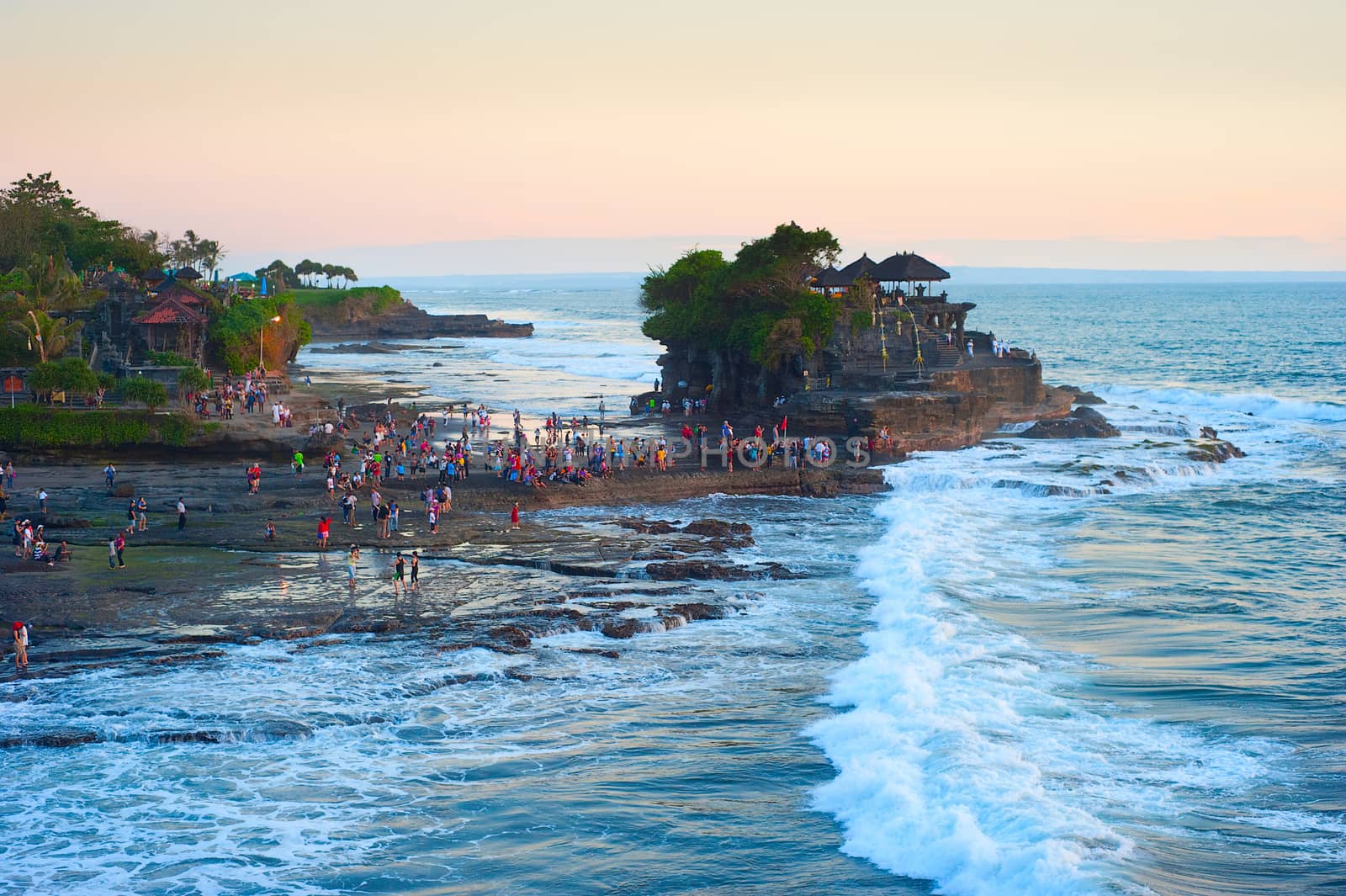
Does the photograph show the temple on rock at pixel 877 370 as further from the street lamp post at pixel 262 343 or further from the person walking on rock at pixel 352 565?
the person walking on rock at pixel 352 565

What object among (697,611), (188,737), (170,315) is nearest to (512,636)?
(697,611)

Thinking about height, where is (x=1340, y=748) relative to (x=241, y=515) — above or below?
below

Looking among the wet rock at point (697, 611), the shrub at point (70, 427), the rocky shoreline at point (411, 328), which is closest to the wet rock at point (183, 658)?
the wet rock at point (697, 611)

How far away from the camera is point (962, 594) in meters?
30.1

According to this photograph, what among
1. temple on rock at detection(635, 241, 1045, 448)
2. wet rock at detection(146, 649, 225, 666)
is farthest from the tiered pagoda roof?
wet rock at detection(146, 649, 225, 666)

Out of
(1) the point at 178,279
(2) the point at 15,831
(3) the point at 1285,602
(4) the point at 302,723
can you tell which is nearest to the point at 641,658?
(4) the point at 302,723

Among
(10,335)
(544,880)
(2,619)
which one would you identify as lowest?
(544,880)

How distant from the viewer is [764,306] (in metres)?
61.6

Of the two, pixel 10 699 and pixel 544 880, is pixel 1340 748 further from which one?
pixel 10 699

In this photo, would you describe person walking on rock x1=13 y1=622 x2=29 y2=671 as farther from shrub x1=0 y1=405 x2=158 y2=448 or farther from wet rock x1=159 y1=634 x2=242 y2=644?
shrub x1=0 y1=405 x2=158 y2=448

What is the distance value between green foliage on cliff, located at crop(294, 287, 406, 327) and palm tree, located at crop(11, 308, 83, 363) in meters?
83.0

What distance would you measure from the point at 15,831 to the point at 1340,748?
21090mm

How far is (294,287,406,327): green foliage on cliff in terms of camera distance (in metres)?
139

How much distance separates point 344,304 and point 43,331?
9072 centimetres
